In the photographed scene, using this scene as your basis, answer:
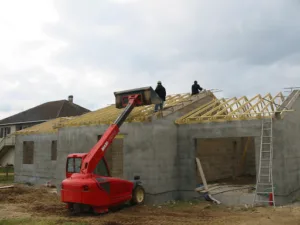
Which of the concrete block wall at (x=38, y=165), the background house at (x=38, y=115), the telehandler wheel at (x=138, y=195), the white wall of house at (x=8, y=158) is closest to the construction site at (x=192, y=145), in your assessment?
the telehandler wheel at (x=138, y=195)

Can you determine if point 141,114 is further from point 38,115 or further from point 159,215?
point 38,115

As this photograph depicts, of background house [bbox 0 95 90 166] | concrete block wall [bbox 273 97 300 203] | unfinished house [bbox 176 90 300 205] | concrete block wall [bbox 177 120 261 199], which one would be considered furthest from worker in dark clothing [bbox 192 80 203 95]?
background house [bbox 0 95 90 166]

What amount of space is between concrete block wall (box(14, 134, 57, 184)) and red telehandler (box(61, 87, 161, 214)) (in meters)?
9.14

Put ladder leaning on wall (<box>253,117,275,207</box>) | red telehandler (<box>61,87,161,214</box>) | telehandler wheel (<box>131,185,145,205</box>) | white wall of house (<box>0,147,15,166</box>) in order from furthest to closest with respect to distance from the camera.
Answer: white wall of house (<box>0,147,15,166</box>) < ladder leaning on wall (<box>253,117,275,207</box>) < telehandler wheel (<box>131,185,145,205</box>) < red telehandler (<box>61,87,161,214</box>)

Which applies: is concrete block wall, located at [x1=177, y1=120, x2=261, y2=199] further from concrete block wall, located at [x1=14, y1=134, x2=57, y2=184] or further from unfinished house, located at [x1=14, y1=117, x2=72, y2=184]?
concrete block wall, located at [x1=14, y1=134, x2=57, y2=184]

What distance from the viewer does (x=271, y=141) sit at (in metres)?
11.8

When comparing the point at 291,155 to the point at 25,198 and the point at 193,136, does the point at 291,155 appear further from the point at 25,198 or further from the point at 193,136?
the point at 25,198

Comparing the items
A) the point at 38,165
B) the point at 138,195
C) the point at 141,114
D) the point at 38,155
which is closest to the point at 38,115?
the point at 38,155

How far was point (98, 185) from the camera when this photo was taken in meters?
9.63

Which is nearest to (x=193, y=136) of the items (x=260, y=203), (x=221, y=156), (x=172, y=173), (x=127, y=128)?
(x=172, y=173)

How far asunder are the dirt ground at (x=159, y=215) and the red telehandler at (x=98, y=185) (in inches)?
15.6

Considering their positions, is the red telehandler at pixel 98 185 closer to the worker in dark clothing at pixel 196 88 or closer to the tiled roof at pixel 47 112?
the worker in dark clothing at pixel 196 88

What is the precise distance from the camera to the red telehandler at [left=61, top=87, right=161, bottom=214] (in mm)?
9578

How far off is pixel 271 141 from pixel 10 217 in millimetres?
9466
